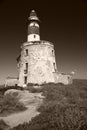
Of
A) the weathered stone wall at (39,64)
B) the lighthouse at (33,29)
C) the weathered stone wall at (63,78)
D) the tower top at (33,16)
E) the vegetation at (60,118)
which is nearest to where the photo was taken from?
the vegetation at (60,118)

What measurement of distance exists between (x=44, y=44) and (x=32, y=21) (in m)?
8.45

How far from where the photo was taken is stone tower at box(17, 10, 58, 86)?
26.6 meters

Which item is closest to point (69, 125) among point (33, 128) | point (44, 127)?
point (44, 127)

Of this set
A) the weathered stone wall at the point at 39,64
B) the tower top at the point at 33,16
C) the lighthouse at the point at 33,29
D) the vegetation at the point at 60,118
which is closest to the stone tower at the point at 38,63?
the weathered stone wall at the point at 39,64

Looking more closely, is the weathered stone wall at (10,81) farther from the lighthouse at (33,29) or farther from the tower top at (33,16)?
the tower top at (33,16)

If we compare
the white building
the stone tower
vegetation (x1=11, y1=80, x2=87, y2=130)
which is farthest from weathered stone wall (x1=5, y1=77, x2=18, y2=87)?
vegetation (x1=11, y1=80, x2=87, y2=130)

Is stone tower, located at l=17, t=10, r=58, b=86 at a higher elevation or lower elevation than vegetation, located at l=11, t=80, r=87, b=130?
higher

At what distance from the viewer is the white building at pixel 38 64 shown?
1046 inches

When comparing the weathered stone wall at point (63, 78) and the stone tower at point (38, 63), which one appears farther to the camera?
the weathered stone wall at point (63, 78)

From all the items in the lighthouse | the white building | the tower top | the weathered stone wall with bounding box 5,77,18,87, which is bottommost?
the weathered stone wall with bounding box 5,77,18,87

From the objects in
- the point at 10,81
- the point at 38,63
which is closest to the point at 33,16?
the point at 38,63

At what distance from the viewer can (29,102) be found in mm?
14328

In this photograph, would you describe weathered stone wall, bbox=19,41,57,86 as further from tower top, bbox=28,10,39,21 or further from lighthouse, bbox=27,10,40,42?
tower top, bbox=28,10,39,21

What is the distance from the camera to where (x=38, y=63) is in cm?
2689
